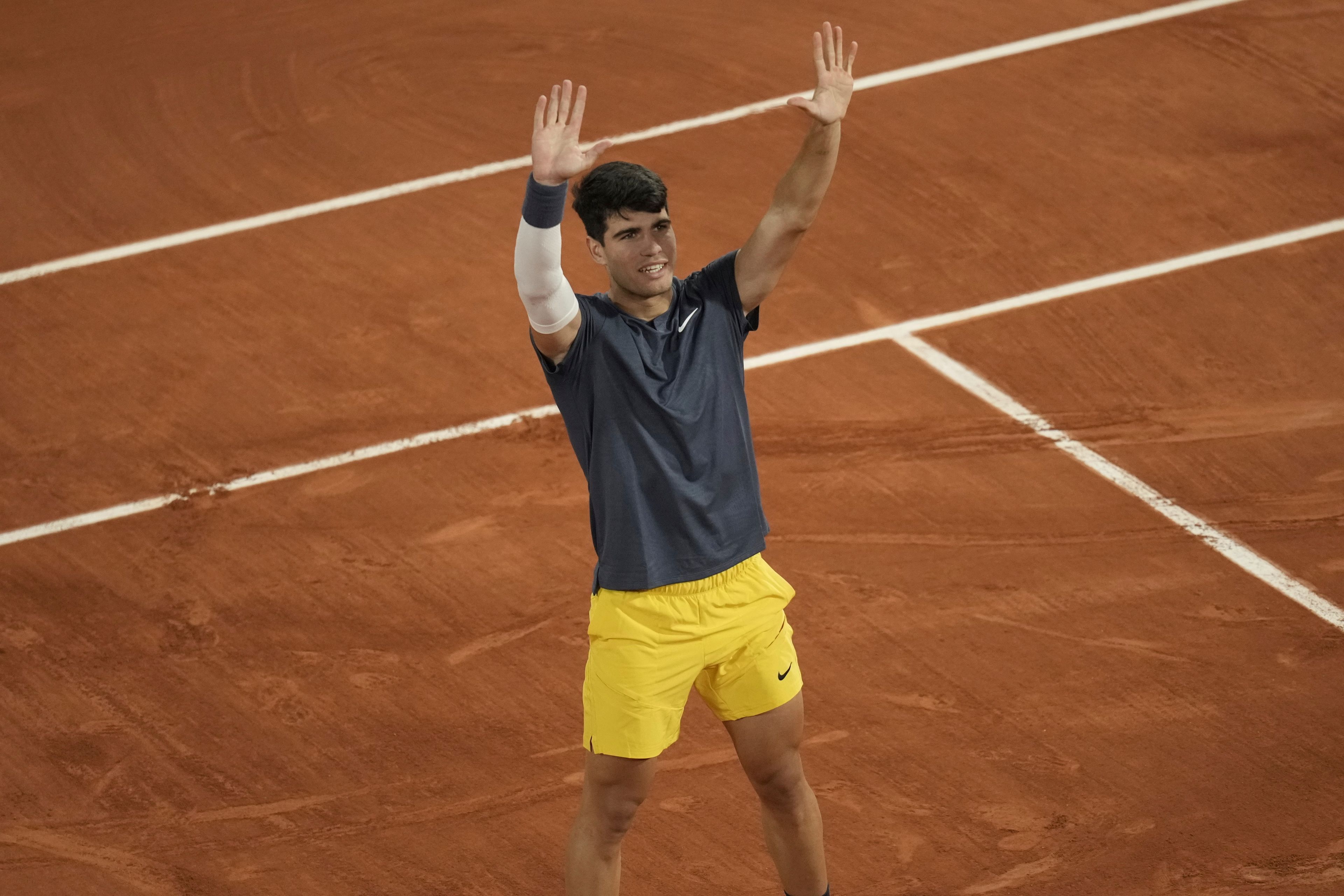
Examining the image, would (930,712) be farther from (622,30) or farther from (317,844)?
(622,30)

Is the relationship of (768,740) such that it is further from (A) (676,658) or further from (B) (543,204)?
(B) (543,204)

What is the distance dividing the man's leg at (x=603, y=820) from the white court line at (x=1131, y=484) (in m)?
3.46

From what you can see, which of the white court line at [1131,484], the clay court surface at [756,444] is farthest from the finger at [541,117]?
the white court line at [1131,484]

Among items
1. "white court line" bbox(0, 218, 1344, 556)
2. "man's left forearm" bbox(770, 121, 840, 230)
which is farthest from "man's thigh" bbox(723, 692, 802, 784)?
"white court line" bbox(0, 218, 1344, 556)

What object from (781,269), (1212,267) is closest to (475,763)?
(781,269)

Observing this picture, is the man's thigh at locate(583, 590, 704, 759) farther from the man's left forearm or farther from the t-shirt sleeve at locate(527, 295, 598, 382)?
the man's left forearm

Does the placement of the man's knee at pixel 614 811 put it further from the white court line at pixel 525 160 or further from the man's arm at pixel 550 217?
the white court line at pixel 525 160

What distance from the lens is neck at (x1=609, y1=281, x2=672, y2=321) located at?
175 inches

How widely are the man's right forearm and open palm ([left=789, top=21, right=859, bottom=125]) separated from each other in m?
0.78

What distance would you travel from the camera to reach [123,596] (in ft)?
23.0

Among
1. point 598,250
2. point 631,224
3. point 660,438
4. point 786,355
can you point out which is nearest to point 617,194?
point 631,224

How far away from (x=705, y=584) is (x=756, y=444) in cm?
327

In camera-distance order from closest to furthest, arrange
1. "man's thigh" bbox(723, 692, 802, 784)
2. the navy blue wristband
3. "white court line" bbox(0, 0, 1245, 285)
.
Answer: the navy blue wristband → "man's thigh" bbox(723, 692, 802, 784) → "white court line" bbox(0, 0, 1245, 285)

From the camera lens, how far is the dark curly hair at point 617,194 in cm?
431
